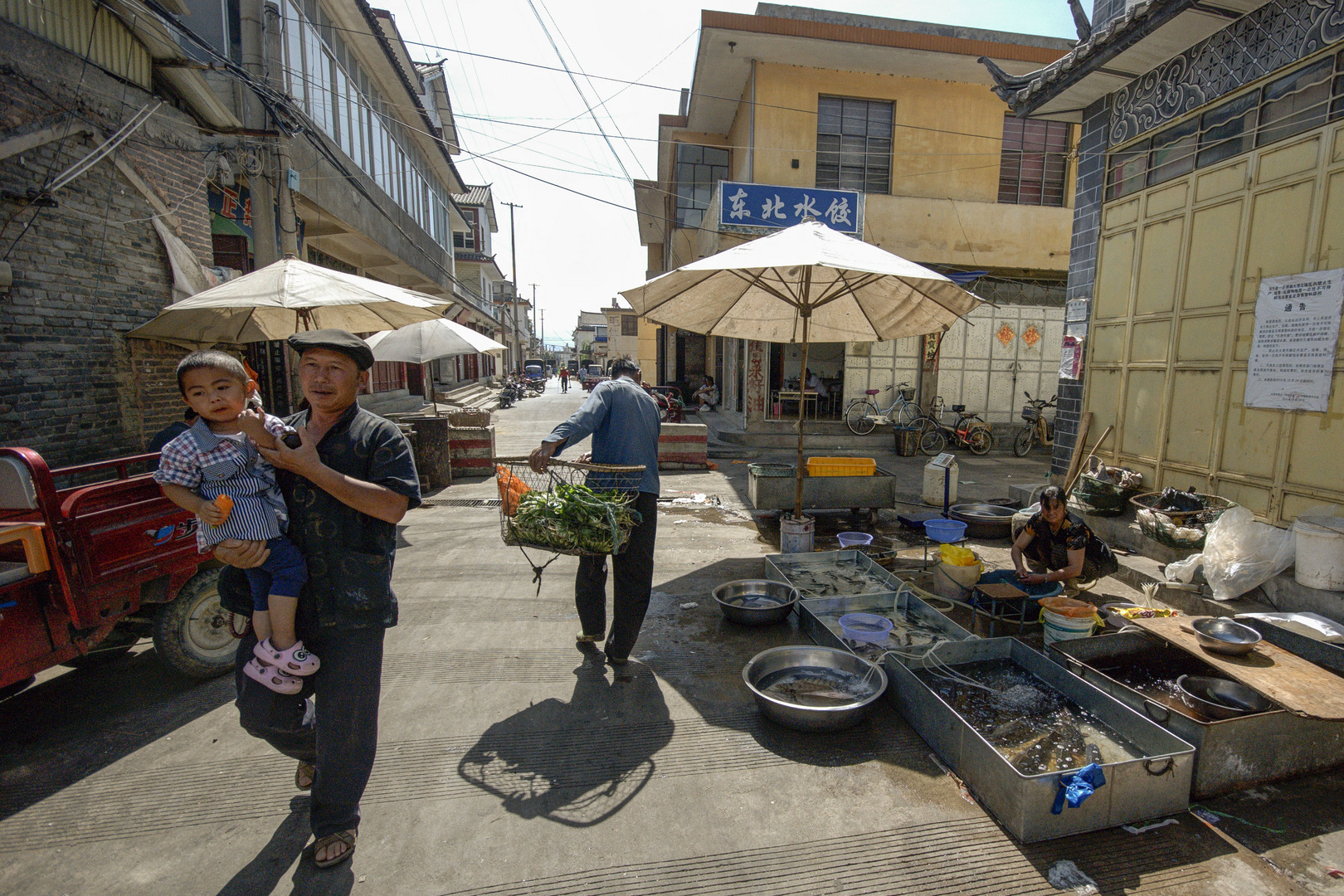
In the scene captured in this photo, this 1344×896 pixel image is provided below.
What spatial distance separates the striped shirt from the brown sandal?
1217 mm

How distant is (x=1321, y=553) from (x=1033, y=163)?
13.6m

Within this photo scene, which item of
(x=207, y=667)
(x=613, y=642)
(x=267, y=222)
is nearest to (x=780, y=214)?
A: (x=267, y=222)

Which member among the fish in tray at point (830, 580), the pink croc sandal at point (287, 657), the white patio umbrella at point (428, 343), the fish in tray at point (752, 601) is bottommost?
the fish in tray at point (752, 601)

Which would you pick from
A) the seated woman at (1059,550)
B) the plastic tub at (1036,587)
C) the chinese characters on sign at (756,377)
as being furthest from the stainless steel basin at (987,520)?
the chinese characters on sign at (756,377)

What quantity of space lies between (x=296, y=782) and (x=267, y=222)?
8.04 m

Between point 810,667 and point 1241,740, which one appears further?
point 810,667

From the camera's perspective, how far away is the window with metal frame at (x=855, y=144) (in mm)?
14258

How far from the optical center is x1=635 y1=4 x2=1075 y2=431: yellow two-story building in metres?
13.6

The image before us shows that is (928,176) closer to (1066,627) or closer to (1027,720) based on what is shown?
(1066,627)

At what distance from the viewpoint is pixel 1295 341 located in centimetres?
490

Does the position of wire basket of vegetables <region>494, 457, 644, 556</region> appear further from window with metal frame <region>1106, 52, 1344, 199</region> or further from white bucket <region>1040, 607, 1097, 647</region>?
window with metal frame <region>1106, 52, 1344, 199</region>

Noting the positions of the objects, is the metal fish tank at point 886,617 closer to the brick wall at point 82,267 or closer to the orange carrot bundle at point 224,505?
the orange carrot bundle at point 224,505

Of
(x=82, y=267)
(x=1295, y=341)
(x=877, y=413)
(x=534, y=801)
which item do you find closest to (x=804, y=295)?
(x=1295, y=341)

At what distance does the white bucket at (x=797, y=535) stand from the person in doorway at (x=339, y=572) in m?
4.23
